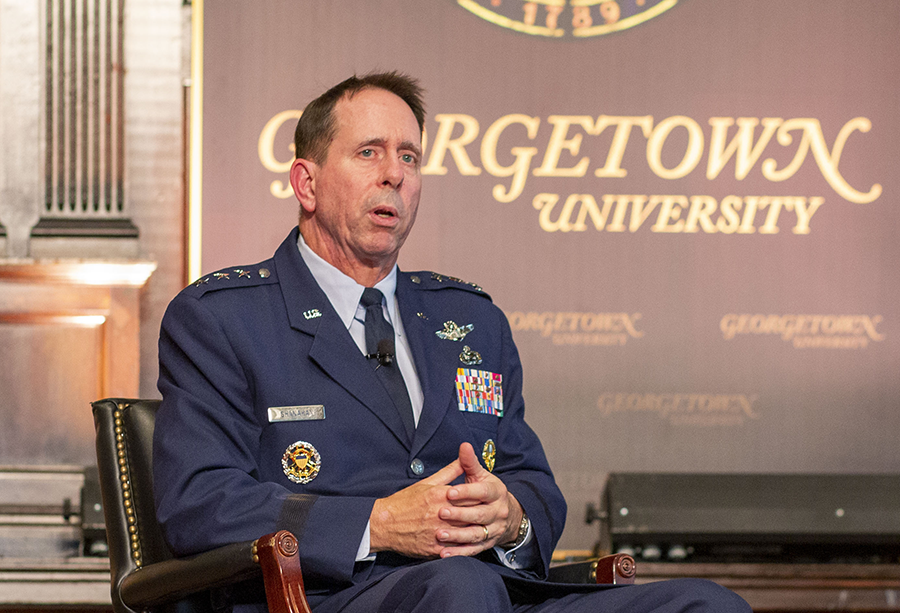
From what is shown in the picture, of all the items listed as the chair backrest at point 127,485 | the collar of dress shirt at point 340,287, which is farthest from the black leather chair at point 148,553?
the collar of dress shirt at point 340,287

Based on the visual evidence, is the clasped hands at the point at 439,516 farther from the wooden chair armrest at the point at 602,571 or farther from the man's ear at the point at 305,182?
the man's ear at the point at 305,182

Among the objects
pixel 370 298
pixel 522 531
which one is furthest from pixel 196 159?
pixel 522 531

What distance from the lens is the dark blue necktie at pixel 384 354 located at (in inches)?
67.9

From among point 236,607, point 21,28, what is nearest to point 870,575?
point 236,607

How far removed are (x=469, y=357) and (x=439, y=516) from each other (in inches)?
→ 18.6

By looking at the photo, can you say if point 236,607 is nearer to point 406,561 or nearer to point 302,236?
point 406,561

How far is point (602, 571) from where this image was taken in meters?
1.71

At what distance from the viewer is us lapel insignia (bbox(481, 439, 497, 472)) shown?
6.00 feet

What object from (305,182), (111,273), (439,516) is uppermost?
(305,182)

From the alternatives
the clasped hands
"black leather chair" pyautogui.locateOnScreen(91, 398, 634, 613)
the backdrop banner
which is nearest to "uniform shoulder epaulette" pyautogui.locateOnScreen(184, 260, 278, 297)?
"black leather chair" pyautogui.locateOnScreen(91, 398, 634, 613)

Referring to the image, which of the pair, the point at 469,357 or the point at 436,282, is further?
the point at 436,282

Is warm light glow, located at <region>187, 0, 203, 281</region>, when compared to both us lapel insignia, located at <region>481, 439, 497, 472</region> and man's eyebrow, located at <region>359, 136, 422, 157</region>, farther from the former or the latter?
us lapel insignia, located at <region>481, 439, 497, 472</region>

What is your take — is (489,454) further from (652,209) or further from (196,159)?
(196,159)

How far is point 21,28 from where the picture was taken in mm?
3137
